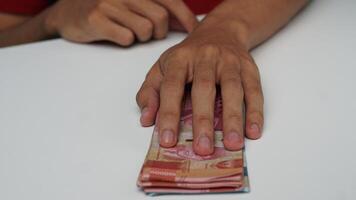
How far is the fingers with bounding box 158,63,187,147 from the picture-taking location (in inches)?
26.7

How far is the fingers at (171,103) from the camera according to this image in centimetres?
68

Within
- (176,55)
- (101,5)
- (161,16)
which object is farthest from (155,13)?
(176,55)

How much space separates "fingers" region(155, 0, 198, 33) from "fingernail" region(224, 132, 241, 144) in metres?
0.37

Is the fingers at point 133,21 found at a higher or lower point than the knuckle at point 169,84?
higher

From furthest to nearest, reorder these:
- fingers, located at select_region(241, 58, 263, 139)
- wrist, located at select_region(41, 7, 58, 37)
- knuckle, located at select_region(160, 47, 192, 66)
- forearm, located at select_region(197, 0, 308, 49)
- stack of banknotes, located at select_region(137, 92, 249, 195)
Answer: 1. wrist, located at select_region(41, 7, 58, 37)
2. forearm, located at select_region(197, 0, 308, 49)
3. knuckle, located at select_region(160, 47, 192, 66)
4. fingers, located at select_region(241, 58, 263, 139)
5. stack of banknotes, located at select_region(137, 92, 249, 195)

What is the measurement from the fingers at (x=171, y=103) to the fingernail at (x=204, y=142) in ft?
0.13

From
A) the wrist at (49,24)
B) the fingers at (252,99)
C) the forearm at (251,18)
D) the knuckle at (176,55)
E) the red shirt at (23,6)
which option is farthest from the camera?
the red shirt at (23,6)

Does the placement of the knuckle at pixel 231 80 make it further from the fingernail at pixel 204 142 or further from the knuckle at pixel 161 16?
the knuckle at pixel 161 16

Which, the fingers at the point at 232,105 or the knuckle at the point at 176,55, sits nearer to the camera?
the fingers at the point at 232,105

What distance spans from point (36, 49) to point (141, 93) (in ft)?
1.18

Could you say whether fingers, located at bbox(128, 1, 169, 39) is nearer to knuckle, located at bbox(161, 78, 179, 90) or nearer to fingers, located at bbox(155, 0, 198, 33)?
fingers, located at bbox(155, 0, 198, 33)

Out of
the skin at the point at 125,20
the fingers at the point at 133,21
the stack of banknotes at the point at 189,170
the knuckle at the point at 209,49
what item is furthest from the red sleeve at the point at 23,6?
the stack of banknotes at the point at 189,170

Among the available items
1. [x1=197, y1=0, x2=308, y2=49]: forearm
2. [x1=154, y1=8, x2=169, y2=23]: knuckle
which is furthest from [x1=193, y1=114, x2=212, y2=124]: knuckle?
[x1=154, y1=8, x2=169, y2=23]: knuckle

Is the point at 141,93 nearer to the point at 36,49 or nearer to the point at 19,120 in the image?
the point at 19,120
